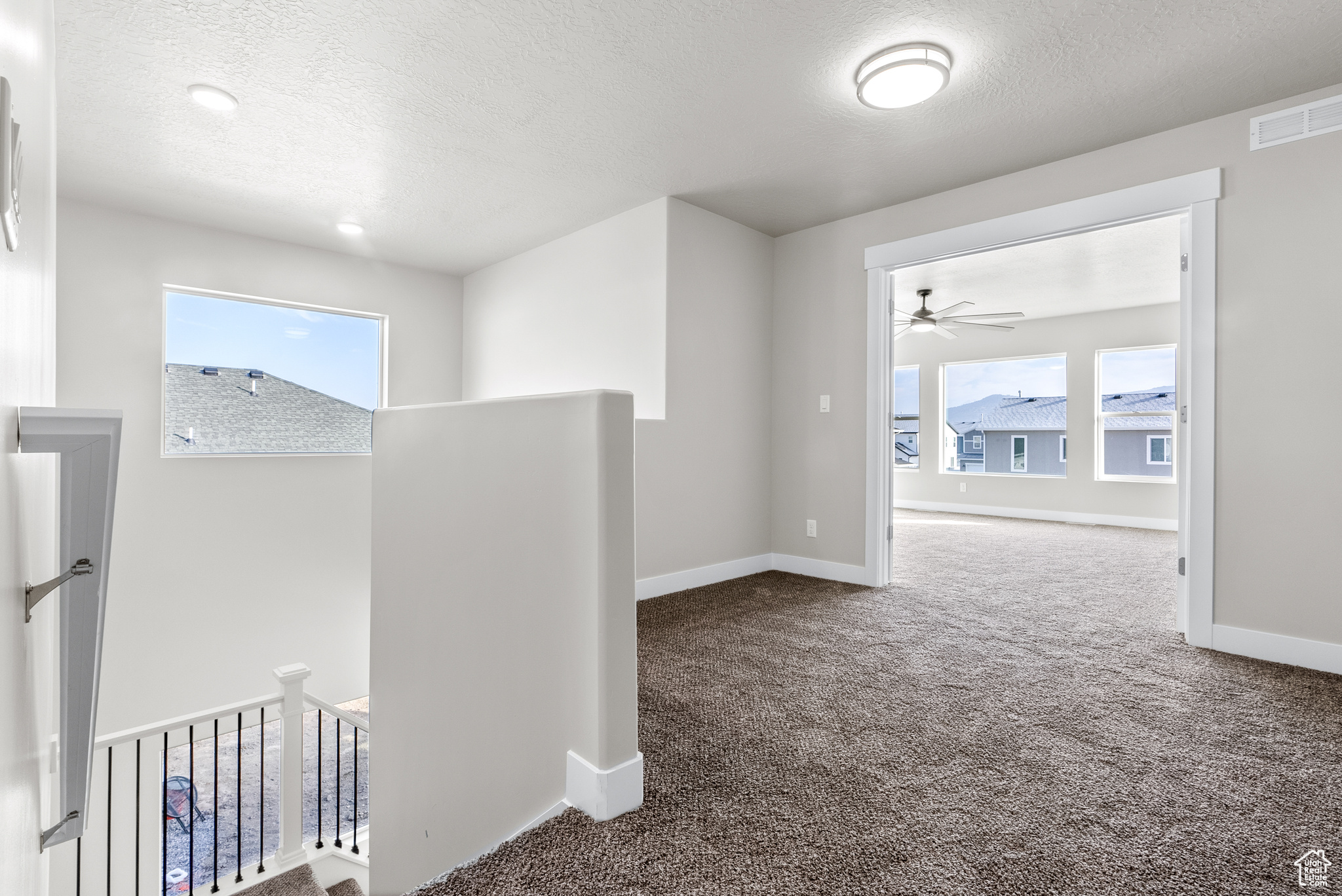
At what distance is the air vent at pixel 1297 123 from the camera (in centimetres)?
237

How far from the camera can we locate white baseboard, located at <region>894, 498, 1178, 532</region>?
644cm

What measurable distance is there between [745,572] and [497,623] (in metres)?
2.46

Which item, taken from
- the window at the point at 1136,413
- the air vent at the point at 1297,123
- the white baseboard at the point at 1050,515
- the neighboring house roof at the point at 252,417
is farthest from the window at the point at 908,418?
the neighboring house roof at the point at 252,417

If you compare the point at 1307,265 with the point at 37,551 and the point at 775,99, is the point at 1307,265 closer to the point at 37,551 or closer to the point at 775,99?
the point at 775,99

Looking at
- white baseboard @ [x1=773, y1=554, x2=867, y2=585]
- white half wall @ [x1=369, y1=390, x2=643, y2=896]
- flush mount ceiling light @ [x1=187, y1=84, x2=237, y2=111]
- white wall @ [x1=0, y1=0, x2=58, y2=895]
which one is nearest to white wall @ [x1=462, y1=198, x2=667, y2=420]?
white half wall @ [x1=369, y1=390, x2=643, y2=896]

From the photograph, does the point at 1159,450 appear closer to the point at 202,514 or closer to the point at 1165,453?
the point at 1165,453

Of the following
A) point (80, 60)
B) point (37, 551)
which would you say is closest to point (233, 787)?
point (80, 60)

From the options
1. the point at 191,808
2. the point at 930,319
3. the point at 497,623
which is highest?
the point at 930,319

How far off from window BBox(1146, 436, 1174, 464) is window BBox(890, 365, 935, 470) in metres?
2.49

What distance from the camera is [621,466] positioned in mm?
1396

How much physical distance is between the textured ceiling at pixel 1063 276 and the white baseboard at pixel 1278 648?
236 cm

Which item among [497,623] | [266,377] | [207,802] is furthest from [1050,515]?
[207,802]

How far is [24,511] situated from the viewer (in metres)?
0.66

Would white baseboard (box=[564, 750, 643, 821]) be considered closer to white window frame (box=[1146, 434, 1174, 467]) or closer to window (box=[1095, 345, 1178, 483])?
window (box=[1095, 345, 1178, 483])
